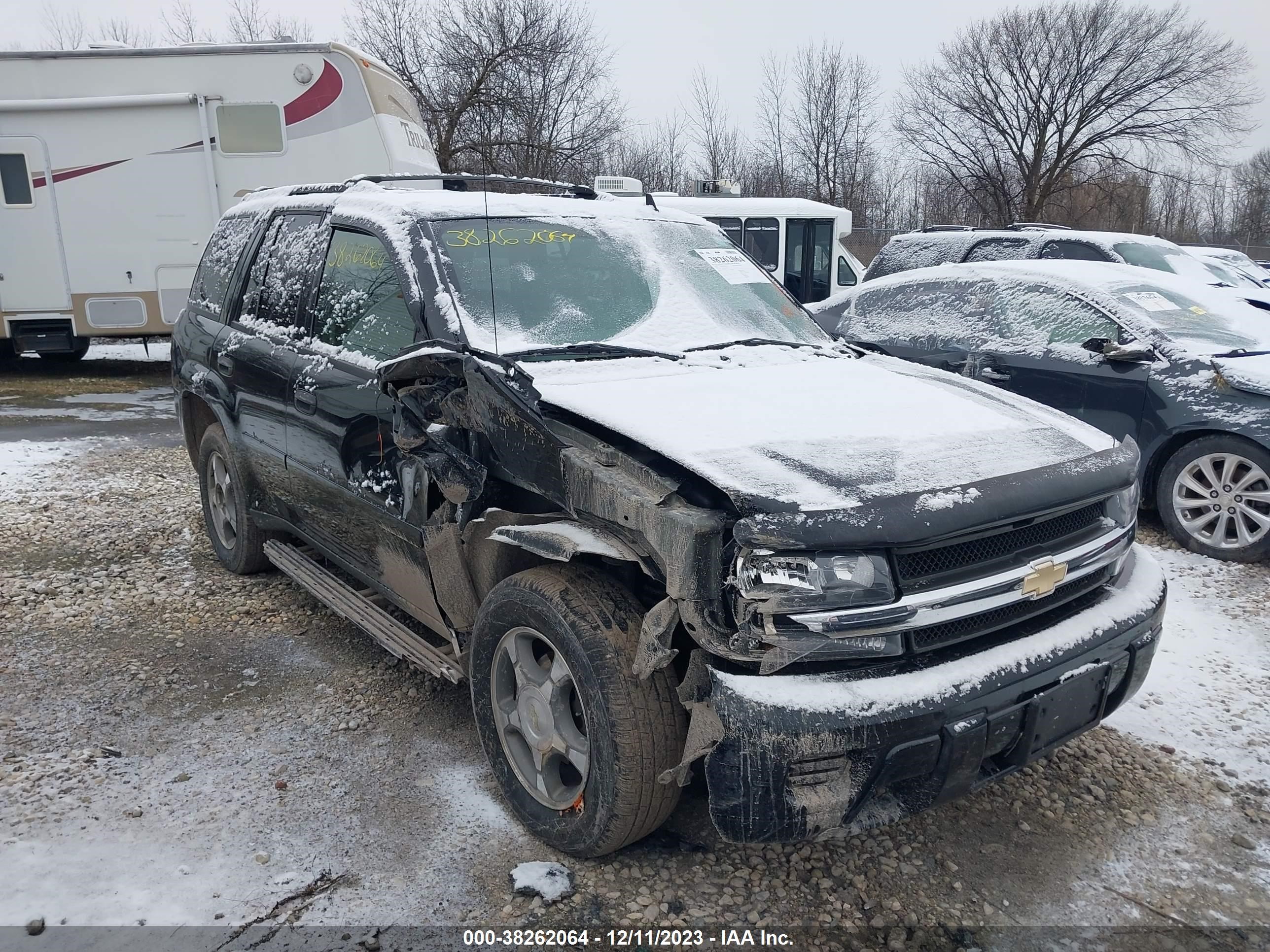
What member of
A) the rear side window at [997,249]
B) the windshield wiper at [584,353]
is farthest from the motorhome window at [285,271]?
the rear side window at [997,249]

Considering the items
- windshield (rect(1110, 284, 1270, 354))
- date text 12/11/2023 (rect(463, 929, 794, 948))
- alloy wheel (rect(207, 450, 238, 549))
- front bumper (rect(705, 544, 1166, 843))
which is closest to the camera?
front bumper (rect(705, 544, 1166, 843))

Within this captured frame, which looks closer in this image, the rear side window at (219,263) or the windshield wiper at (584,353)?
the windshield wiper at (584,353)

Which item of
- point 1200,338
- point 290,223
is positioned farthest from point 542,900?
point 1200,338

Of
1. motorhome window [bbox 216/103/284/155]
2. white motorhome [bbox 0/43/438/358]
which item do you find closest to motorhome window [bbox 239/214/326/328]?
white motorhome [bbox 0/43/438/358]

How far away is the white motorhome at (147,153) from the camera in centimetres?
1059

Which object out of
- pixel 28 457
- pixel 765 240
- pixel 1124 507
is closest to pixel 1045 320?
pixel 1124 507

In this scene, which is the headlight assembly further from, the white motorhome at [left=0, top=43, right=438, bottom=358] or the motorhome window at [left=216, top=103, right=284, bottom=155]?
the motorhome window at [left=216, top=103, right=284, bottom=155]

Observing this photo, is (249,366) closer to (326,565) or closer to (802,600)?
(326,565)

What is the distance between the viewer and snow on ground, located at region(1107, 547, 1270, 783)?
351cm

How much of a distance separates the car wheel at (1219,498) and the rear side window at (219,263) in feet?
17.8

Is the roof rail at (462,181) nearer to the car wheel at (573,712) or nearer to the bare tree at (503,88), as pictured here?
the car wheel at (573,712)

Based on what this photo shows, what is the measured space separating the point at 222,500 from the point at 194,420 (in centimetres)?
61

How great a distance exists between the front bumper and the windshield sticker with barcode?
4451mm

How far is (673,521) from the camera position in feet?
7.45
